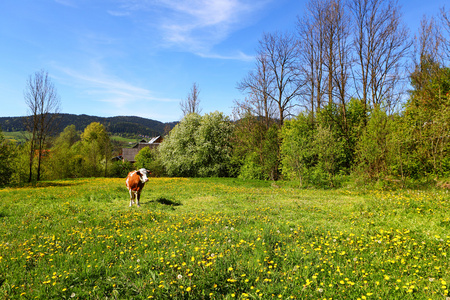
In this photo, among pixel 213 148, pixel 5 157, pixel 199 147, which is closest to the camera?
pixel 5 157

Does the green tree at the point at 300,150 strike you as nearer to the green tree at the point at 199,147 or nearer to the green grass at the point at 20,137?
the green tree at the point at 199,147

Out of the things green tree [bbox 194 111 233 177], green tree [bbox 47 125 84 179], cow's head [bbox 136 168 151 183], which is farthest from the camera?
green tree [bbox 47 125 84 179]

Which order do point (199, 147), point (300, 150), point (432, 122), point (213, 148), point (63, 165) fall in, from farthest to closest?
point (63, 165)
point (213, 148)
point (199, 147)
point (300, 150)
point (432, 122)

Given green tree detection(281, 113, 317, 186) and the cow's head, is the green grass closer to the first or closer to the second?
the cow's head

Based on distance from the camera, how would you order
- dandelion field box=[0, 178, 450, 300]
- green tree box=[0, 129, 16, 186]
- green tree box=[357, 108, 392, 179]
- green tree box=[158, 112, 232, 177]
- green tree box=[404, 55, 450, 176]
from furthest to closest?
green tree box=[158, 112, 232, 177] < green tree box=[0, 129, 16, 186] < green tree box=[357, 108, 392, 179] < green tree box=[404, 55, 450, 176] < dandelion field box=[0, 178, 450, 300]

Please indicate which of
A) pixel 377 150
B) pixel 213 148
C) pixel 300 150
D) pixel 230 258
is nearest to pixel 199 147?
pixel 213 148

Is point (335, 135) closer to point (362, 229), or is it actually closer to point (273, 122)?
→ point (273, 122)

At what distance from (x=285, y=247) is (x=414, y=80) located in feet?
91.5

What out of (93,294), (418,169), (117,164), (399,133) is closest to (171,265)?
(93,294)

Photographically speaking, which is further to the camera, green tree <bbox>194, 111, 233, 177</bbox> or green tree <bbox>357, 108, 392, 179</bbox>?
green tree <bbox>194, 111, 233, 177</bbox>

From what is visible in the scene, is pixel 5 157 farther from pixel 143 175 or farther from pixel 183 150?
pixel 143 175

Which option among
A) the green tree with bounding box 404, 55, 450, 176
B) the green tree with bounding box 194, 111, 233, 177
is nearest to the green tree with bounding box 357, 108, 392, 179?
the green tree with bounding box 404, 55, 450, 176

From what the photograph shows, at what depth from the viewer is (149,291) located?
4238mm

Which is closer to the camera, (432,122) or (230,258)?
(230,258)
